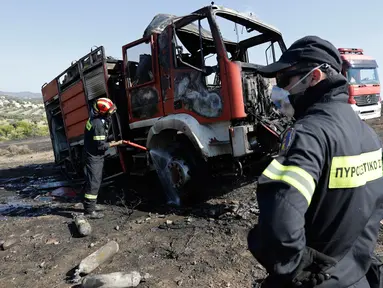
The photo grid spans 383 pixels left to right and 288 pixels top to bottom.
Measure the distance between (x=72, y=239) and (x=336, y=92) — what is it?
3.67 m

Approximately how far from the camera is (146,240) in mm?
3602

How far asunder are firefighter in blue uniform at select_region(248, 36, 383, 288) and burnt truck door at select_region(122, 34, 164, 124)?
3616 mm

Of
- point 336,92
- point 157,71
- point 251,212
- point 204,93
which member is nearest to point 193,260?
point 251,212

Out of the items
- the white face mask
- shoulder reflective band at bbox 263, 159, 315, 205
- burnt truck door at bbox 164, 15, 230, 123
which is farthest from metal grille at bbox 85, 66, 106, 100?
shoulder reflective band at bbox 263, 159, 315, 205

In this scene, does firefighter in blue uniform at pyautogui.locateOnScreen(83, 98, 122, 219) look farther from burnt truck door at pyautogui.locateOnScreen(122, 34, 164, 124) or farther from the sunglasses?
the sunglasses

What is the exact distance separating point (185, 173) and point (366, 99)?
832 cm

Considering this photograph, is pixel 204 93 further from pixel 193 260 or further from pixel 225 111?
pixel 193 260

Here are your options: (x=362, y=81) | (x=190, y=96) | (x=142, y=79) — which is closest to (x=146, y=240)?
(x=190, y=96)

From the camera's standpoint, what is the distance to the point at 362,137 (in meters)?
1.17

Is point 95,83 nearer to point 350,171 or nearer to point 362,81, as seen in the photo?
point 350,171

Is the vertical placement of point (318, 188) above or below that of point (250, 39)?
below

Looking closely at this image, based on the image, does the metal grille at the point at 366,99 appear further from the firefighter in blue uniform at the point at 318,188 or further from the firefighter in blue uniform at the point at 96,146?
the firefighter in blue uniform at the point at 318,188

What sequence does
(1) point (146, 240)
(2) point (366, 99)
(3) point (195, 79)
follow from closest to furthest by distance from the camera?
1. (1) point (146, 240)
2. (3) point (195, 79)
3. (2) point (366, 99)

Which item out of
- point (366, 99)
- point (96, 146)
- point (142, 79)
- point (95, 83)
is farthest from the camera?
point (366, 99)
